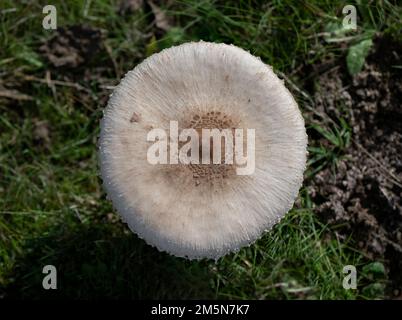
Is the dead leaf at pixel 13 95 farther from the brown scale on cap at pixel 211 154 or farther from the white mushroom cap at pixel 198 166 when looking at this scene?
the brown scale on cap at pixel 211 154

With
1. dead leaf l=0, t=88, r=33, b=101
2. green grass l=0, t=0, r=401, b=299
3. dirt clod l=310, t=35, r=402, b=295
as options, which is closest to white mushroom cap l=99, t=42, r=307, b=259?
green grass l=0, t=0, r=401, b=299

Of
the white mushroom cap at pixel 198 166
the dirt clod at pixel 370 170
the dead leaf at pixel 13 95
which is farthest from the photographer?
the dead leaf at pixel 13 95

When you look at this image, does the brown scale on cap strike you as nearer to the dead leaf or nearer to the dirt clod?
the dirt clod

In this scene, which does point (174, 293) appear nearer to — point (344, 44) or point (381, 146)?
point (381, 146)

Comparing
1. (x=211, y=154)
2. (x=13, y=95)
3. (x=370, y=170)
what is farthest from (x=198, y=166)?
(x=13, y=95)

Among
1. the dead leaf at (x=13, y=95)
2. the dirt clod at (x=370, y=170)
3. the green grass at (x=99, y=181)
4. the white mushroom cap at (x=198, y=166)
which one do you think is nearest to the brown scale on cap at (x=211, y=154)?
the white mushroom cap at (x=198, y=166)
